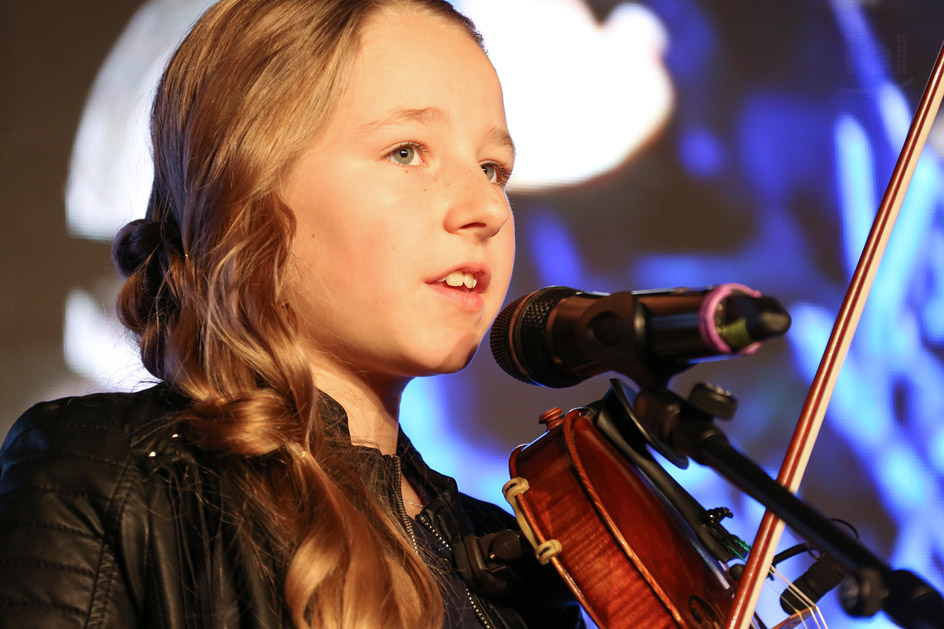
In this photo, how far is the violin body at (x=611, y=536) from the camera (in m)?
0.66

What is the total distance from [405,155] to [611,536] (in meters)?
0.36

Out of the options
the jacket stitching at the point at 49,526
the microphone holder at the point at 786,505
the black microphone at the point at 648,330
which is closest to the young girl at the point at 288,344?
the jacket stitching at the point at 49,526

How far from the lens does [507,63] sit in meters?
1.51

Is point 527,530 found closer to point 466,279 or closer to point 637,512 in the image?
point 637,512

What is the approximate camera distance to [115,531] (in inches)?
23.1

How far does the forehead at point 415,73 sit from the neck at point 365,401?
8.8 inches

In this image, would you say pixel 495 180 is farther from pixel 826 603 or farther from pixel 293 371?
pixel 826 603

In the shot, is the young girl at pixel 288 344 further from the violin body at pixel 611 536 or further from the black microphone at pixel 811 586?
the black microphone at pixel 811 586

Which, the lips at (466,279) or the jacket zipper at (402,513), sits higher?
the lips at (466,279)

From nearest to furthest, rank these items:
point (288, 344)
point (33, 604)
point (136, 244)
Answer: point (33, 604)
point (288, 344)
point (136, 244)

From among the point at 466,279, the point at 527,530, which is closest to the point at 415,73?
the point at 466,279

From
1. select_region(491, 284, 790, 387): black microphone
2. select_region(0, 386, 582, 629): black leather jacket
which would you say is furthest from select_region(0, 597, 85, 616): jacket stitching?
select_region(491, 284, 790, 387): black microphone

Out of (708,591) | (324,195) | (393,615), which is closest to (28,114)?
(324,195)

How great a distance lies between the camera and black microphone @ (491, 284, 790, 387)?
422mm
